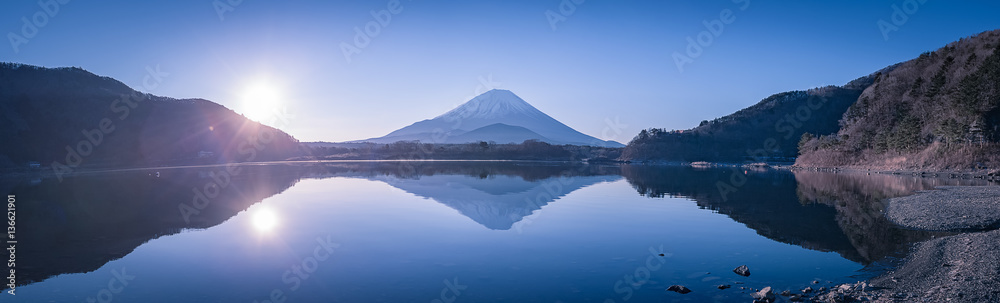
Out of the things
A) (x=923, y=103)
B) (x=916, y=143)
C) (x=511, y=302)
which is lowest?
(x=511, y=302)

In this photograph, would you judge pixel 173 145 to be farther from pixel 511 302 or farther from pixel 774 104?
pixel 774 104

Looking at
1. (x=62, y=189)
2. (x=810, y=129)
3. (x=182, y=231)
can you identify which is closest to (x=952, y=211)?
(x=182, y=231)

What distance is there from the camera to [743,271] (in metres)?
13.4

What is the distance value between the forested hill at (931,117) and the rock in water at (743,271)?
57059mm

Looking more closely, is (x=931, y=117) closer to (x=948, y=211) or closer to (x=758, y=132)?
(x=948, y=211)

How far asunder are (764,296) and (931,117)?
70.0 meters

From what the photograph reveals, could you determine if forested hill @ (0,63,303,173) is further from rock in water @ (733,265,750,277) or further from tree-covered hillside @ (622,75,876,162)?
tree-covered hillside @ (622,75,876,162)

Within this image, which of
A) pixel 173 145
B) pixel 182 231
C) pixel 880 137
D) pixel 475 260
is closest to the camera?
pixel 475 260

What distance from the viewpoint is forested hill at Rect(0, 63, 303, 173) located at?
8069 cm

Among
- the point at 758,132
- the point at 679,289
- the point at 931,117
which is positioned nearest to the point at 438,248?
the point at 679,289

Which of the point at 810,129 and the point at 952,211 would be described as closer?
the point at 952,211

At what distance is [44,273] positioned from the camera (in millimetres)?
13750

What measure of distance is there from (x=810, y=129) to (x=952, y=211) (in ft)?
386

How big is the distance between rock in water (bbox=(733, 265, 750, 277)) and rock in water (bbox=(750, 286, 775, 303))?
2.15m
